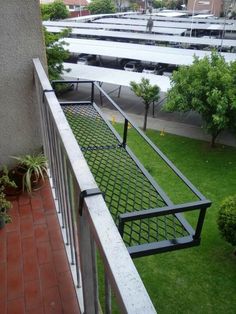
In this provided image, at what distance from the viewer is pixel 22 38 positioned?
3.17m

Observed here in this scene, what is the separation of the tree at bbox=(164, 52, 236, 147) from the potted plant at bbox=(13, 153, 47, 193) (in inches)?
371

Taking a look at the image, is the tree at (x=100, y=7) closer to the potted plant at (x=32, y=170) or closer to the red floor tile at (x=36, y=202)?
the potted plant at (x=32, y=170)

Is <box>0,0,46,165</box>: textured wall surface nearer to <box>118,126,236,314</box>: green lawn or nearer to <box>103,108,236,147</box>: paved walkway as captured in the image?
<box>118,126,236,314</box>: green lawn

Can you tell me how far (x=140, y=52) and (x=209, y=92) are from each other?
11.5 metres

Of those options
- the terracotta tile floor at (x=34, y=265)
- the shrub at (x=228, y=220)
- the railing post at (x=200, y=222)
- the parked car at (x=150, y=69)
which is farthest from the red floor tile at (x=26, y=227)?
the parked car at (x=150, y=69)

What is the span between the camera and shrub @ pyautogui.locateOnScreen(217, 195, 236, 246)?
24.3 feet

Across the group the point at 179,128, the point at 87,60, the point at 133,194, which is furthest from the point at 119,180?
the point at 87,60

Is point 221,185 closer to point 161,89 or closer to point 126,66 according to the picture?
point 161,89

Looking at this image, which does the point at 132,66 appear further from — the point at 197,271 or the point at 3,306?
the point at 3,306

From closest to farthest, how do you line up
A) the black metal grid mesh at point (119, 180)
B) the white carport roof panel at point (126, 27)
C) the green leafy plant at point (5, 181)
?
the black metal grid mesh at point (119, 180), the green leafy plant at point (5, 181), the white carport roof panel at point (126, 27)

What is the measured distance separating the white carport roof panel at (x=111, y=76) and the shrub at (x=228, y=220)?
10508 mm

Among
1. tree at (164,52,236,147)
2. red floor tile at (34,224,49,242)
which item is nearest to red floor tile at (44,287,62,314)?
red floor tile at (34,224,49,242)

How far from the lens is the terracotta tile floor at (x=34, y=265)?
2178mm

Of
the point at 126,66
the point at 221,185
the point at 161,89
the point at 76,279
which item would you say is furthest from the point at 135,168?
the point at 126,66
